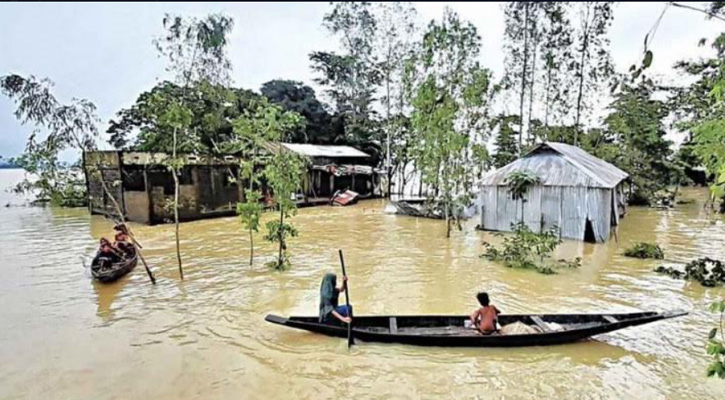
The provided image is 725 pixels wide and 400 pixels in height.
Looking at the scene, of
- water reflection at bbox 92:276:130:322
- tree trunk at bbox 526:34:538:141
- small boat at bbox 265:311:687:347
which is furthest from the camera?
tree trunk at bbox 526:34:538:141

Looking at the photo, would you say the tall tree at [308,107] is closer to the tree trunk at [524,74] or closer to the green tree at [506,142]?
the green tree at [506,142]

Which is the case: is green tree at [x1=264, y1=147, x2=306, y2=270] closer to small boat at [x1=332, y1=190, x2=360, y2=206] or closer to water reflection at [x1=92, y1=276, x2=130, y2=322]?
water reflection at [x1=92, y1=276, x2=130, y2=322]

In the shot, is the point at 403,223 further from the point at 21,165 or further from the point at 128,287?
the point at 21,165

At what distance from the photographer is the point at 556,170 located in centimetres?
1588

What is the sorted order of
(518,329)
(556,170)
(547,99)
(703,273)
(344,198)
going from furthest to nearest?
1. (344,198)
2. (547,99)
3. (556,170)
4. (703,273)
5. (518,329)

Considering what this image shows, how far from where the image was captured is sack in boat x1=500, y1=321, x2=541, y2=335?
23.3 feet

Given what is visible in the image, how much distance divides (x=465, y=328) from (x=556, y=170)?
33.8 ft

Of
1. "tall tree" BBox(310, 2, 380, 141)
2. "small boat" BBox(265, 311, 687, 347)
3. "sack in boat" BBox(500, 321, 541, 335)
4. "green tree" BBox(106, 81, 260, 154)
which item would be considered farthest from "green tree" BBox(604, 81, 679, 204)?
"sack in boat" BBox(500, 321, 541, 335)

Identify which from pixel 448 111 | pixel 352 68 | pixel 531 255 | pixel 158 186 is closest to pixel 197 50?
pixel 158 186

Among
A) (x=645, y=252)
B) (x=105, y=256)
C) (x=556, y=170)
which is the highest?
(x=556, y=170)

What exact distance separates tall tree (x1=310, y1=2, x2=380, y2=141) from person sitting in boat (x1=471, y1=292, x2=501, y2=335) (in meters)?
23.4

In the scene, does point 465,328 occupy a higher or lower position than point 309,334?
higher

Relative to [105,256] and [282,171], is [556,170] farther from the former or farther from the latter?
[105,256]

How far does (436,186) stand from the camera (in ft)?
58.6
